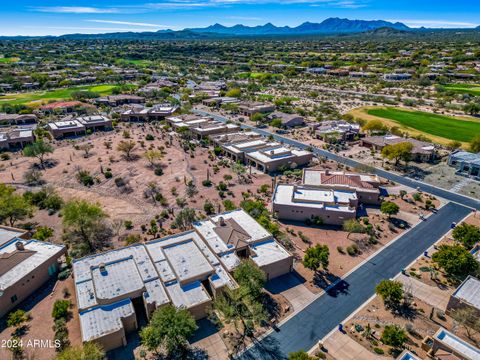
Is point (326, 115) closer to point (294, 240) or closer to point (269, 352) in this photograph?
point (294, 240)

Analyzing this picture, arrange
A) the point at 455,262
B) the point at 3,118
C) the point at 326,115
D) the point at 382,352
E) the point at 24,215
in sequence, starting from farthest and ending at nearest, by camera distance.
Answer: the point at 326,115, the point at 3,118, the point at 24,215, the point at 455,262, the point at 382,352

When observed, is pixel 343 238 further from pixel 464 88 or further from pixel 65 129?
pixel 464 88

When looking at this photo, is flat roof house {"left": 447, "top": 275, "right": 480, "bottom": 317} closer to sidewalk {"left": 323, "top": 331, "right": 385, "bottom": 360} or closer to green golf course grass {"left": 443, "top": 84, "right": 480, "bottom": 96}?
sidewalk {"left": 323, "top": 331, "right": 385, "bottom": 360}

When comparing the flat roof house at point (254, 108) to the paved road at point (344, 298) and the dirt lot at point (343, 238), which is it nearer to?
the dirt lot at point (343, 238)

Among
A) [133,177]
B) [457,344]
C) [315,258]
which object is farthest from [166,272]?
[133,177]

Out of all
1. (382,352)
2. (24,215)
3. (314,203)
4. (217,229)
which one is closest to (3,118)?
(24,215)
